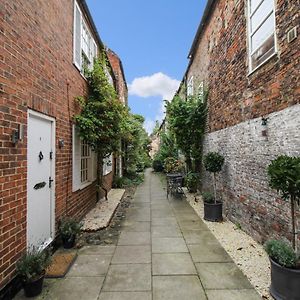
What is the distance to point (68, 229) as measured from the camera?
4.56m

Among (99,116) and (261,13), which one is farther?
(99,116)

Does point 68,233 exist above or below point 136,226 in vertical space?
above

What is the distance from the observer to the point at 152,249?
4.58 meters

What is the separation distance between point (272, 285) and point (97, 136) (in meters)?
4.52

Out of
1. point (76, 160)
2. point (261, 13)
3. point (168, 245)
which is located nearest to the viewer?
point (261, 13)

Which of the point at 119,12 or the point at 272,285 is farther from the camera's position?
the point at 119,12

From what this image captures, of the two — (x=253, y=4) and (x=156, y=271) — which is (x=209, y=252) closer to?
(x=156, y=271)

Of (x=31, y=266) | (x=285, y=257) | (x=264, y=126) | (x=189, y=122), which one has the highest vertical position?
(x=189, y=122)

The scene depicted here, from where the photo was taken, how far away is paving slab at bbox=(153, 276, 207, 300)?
303 centimetres

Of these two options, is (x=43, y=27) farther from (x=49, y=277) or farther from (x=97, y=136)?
(x=49, y=277)

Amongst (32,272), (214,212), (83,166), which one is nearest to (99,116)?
(83,166)

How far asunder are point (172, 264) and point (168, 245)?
0.86m

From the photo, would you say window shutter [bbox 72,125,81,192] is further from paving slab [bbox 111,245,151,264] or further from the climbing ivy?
paving slab [bbox 111,245,151,264]

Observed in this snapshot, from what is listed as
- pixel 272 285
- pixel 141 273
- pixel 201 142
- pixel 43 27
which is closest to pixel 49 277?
pixel 141 273
